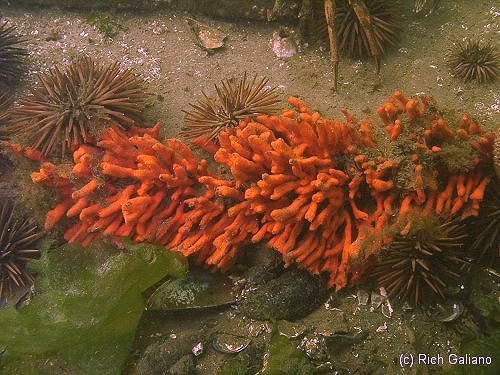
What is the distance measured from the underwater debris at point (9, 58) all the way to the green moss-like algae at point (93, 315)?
3.00 meters

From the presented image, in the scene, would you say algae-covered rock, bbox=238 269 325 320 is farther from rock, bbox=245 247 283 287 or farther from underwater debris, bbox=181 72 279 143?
underwater debris, bbox=181 72 279 143

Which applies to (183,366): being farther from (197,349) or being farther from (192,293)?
(192,293)

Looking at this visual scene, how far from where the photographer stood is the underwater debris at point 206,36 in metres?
5.90

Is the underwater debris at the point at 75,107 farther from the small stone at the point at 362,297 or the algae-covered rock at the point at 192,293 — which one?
the small stone at the point at 362,297

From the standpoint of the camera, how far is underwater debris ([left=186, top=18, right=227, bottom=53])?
590 cm

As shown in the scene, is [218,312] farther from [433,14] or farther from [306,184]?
[433,14]

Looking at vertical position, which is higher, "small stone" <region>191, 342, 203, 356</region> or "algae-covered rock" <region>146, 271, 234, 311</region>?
"algae-covered rock" <region>146, 271, 234, 311</region>

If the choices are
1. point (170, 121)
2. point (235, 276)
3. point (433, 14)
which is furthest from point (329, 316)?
point (433, 14)

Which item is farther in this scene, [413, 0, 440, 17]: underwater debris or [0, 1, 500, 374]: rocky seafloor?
[413, 0, 440, 17]: underwater debris

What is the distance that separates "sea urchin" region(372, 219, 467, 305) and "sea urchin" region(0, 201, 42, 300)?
3.46m

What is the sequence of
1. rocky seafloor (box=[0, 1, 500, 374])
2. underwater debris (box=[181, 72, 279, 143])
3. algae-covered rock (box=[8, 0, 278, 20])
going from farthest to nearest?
algae-covered rock (box=[8, 0, 278, 20]) < underwater debris (box=[181, 72, 279, 143]) < rocky seafloor (box=[0, 1, 500, 374])

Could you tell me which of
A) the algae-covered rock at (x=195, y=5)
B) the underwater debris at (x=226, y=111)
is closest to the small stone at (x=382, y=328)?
the underwater debris at (x=226, y=111)

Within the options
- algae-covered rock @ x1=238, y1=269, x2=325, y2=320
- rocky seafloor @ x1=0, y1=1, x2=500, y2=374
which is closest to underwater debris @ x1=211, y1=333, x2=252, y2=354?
rocky seafloor @ x1=0, y1=1, x2=500, y2=374

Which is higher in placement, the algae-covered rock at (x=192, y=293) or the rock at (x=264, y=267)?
the rock at (x=264, y=267)
